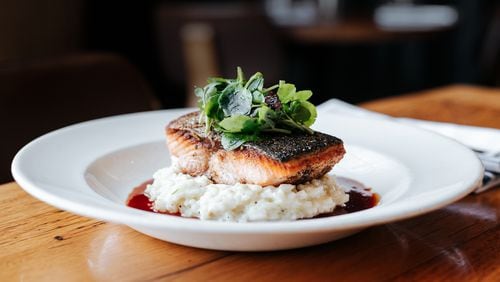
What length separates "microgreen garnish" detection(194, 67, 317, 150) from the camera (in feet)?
3.72

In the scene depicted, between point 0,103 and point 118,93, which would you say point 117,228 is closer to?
point 0,103

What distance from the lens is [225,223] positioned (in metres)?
0.89

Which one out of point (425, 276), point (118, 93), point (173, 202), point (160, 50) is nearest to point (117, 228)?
point (173, 202)

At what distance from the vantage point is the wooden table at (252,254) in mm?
952

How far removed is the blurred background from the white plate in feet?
1.76

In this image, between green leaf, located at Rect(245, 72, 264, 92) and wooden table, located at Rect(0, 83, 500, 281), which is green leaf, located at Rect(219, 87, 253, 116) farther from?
wooden table, located at Rect(0, 83, 500, 281)

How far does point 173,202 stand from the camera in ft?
3.63

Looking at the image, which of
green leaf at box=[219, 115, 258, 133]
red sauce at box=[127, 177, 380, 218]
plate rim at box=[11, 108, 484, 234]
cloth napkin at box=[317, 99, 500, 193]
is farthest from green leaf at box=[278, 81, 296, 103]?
cloth napkin at box=[317, 99, 500, 193]

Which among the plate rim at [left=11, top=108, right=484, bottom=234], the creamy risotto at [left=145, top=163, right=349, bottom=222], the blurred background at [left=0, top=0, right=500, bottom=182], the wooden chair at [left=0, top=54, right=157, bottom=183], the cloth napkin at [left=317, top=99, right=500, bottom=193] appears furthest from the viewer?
the blurred background at [left=0, top=0, right=500, bottom=182]

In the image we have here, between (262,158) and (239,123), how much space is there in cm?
7

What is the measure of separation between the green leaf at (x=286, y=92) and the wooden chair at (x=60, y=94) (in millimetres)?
959

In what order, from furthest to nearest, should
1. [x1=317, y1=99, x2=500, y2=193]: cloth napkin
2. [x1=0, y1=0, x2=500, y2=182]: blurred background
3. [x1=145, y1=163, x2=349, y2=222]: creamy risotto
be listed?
[x1=0, y1=0, x2=500, y2=182]: blurred background
[x1=317, y1=99, x2=500, y2=193]: cloth napkin
[x1=145, y1=163, x2=349, y2=222]: creamy risotto

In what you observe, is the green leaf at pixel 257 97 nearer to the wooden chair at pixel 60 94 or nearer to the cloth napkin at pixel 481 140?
the cloth napkin at pixel 481 140

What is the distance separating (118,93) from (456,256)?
54.9 inches
